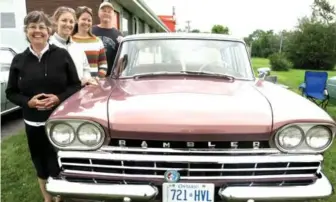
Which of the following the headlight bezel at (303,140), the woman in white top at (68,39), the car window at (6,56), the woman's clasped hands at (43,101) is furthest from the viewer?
the car window at (6,56)

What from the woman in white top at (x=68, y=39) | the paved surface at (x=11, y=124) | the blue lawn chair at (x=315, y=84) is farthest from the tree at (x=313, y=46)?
the woman in white top at (x=68, y=39)

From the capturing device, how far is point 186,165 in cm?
258

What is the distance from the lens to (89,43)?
14.6ft

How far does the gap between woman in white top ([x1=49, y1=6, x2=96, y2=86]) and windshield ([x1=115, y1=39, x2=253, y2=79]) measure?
354 millimetres

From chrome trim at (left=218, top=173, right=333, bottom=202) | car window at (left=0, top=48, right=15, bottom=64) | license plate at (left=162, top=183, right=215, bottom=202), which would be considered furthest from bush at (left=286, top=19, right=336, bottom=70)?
license plate at (left=162, top=183, right=215, bottom=202)

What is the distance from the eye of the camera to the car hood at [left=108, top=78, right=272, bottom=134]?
2453 millimetres

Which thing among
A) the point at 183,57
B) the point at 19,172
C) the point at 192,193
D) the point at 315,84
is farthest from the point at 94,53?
the point at 315,84

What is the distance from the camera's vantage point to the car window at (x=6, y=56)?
7.68 meters

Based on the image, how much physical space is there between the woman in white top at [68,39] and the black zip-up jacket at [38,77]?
0.43 m

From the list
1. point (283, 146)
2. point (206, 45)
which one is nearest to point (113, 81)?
point (206, 45)

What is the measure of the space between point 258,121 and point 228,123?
Answer: 0.70ft

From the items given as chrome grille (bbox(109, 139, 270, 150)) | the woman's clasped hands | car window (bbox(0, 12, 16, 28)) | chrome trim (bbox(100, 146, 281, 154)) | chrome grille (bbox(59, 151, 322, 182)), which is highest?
car window (bbox(0, 12, 16, 28))

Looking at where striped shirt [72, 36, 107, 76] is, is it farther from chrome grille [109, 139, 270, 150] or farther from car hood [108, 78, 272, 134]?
chrome grille [109, 139, 270, 150]

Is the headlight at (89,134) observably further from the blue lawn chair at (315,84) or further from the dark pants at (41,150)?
the blue lawn chair at (315,84)
